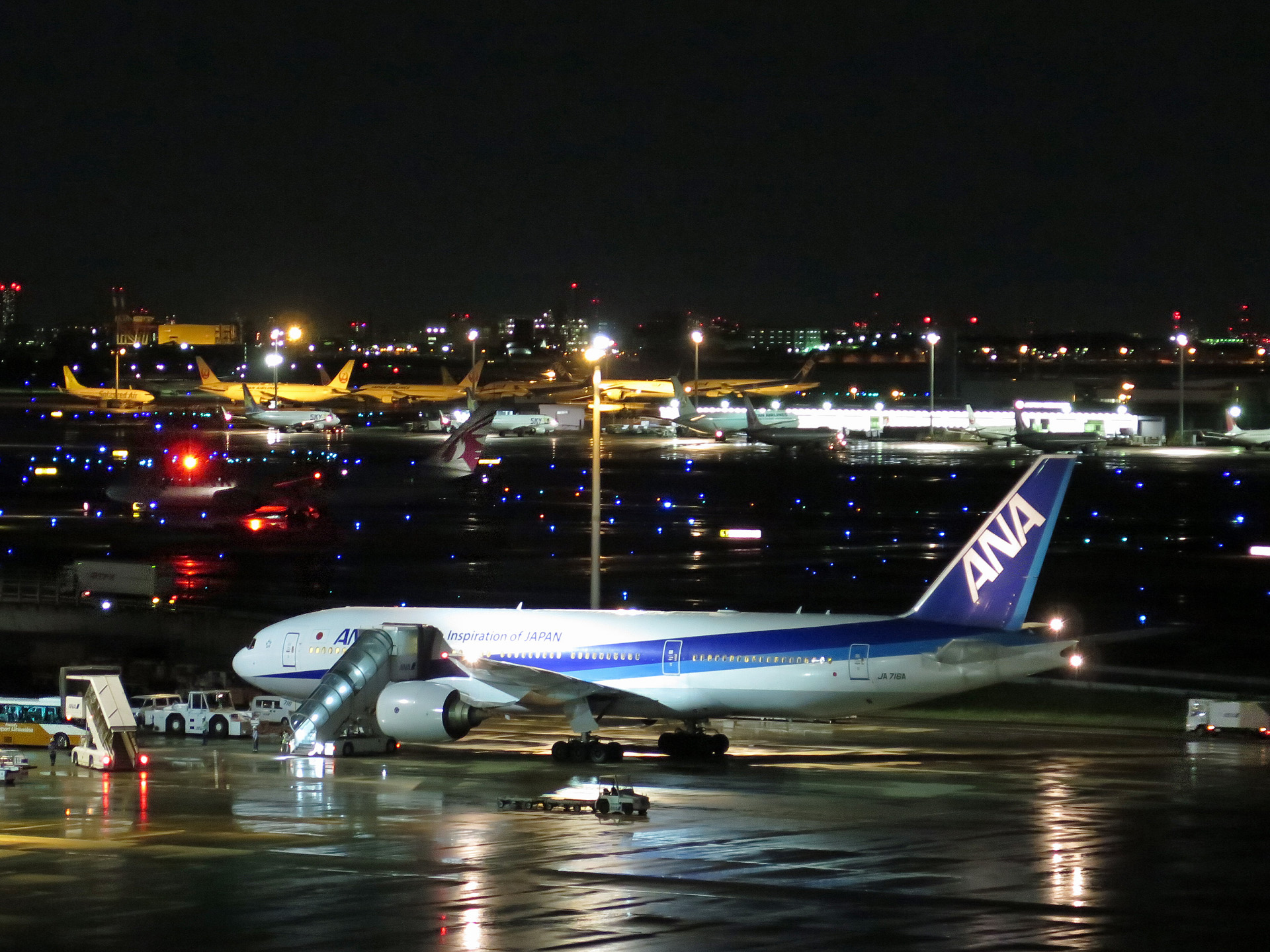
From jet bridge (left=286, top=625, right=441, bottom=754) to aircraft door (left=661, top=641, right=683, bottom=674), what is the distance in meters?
5.65

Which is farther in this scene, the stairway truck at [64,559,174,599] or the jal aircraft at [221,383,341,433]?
the jal aircraft at [221,383,341,433]

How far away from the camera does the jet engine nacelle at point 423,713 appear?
111 feet

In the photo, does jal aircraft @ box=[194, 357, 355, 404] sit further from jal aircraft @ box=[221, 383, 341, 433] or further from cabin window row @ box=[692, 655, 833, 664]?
cabin window row @ box=[692, 655, 833, 664]

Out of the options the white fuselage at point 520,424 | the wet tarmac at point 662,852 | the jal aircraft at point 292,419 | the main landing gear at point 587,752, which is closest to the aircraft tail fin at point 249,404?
the jal aircraft at point 292,419

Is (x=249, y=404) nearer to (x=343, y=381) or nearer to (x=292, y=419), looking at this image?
(x=292, y=419)

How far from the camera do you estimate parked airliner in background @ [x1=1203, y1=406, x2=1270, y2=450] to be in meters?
143

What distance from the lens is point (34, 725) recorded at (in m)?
37.8

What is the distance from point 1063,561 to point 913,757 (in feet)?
113

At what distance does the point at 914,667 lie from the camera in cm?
3253

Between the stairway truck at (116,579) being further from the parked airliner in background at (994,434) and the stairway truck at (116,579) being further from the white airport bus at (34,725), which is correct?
the parked airliner in background at (994,434)

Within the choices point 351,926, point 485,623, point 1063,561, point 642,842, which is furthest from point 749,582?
point 351,926

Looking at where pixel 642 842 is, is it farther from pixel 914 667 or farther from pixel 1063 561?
pixel 1063 561

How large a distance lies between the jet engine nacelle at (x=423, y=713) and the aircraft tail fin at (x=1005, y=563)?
10195 mm

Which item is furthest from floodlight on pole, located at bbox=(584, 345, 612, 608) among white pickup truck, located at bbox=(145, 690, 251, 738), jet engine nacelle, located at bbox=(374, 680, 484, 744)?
white pickup truck, located at bbox=(145, 690, 251, 738)
